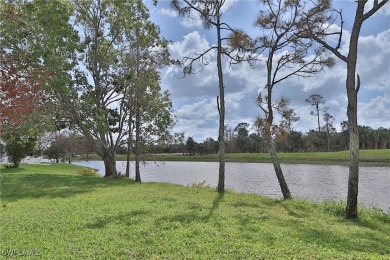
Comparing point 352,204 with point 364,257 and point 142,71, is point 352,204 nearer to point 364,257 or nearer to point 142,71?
point 364,257

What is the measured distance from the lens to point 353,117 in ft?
37.1

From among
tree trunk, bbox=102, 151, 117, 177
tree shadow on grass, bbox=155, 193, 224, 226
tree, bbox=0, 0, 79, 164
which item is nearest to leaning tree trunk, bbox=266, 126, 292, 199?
tree shadow on grass, bbox=155, 193, 224, 226

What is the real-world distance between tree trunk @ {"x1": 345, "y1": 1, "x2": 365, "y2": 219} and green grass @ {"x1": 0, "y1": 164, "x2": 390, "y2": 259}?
0.76 metres

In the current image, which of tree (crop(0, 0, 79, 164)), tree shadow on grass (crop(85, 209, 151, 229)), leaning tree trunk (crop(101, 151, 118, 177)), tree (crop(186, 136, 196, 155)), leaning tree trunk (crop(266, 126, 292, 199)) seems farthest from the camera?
tree (crop(186, 136, 196, 155))

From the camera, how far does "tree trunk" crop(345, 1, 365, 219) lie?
11281 millimetres

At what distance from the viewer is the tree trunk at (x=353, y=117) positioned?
11.3 meters

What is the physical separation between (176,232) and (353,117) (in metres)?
7.20

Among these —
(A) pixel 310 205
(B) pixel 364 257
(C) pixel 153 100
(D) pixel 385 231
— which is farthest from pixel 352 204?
(C) pixel 153 100

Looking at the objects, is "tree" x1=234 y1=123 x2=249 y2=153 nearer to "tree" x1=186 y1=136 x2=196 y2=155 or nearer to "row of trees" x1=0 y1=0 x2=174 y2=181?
"tree" x1=186 y1=136 x2=196 y2=155

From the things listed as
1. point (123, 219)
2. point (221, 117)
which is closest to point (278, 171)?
point (221, 117)

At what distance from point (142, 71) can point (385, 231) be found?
1974 centimetres

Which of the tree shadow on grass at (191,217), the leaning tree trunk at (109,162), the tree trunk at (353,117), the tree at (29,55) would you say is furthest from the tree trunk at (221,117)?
the leaning tree trunk at (109,162)

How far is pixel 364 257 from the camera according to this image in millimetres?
6414

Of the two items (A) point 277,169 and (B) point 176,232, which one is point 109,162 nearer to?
(A) point 277,169
